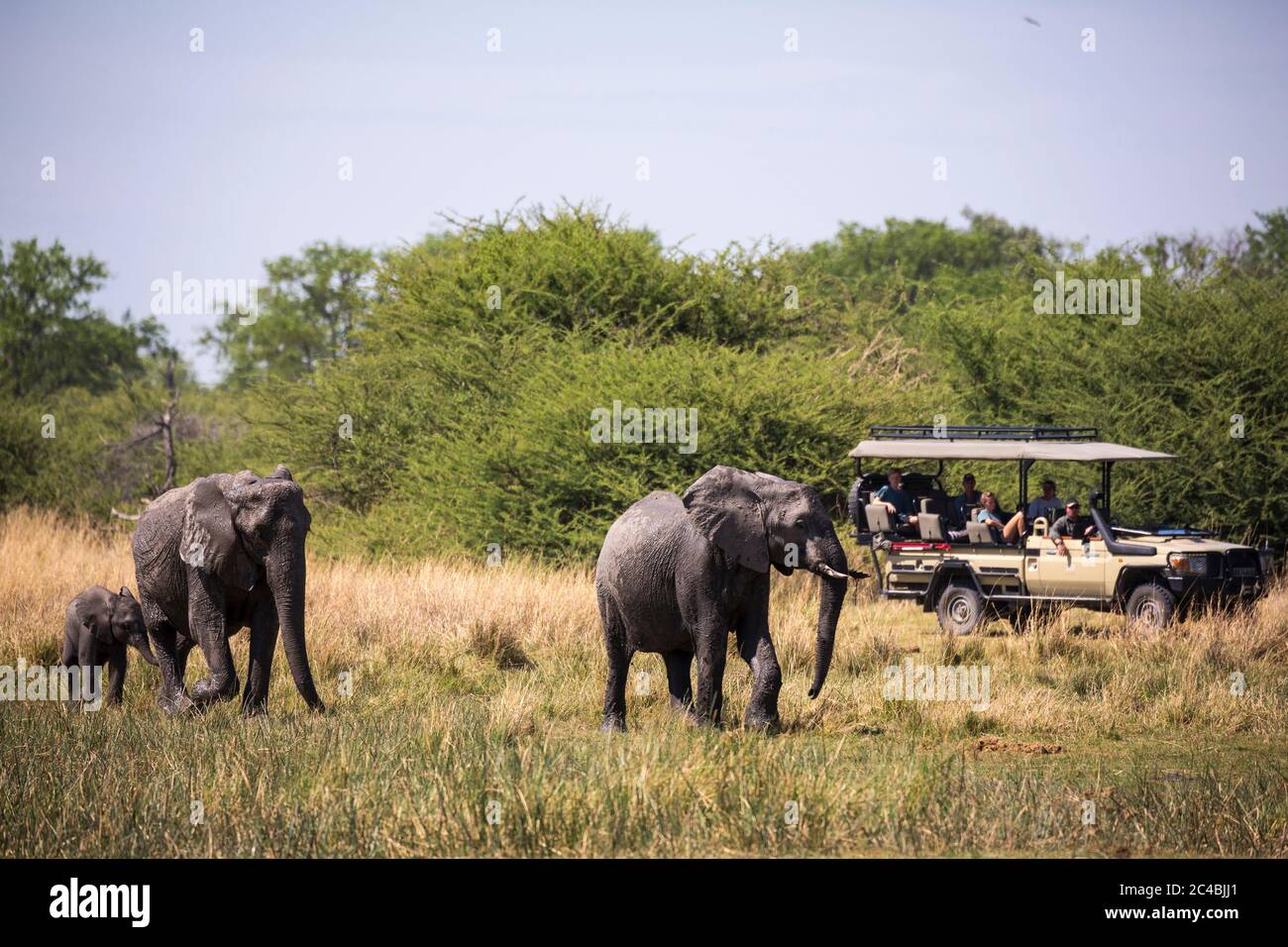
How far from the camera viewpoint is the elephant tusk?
11.0 meters

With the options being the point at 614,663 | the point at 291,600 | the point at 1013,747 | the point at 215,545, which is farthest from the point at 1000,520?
the point at 215,545

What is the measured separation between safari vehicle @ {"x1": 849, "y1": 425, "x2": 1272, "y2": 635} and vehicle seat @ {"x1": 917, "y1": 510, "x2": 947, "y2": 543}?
12 mm

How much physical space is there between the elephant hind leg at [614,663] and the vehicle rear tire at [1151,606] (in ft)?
24.3

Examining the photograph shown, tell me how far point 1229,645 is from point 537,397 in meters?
12.0

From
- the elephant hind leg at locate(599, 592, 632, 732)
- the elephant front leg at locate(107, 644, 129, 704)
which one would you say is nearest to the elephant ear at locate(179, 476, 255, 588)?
the elephant front leg at locate(107, 644, 129, 704)

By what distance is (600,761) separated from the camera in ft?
31.4

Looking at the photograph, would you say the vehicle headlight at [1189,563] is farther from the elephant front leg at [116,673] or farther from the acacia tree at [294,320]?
the acacia tree at [294,320]

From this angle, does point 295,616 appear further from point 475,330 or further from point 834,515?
point 475,330

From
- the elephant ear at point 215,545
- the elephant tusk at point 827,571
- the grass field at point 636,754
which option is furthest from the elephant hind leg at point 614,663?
the elephant ear at point 215,545

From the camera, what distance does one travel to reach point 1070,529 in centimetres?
1791

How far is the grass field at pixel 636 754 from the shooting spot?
8.25 m

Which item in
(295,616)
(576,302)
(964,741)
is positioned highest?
(576,302)

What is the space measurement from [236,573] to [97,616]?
2052mm
